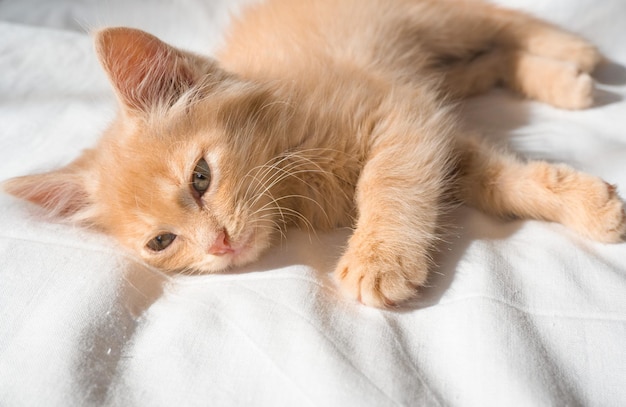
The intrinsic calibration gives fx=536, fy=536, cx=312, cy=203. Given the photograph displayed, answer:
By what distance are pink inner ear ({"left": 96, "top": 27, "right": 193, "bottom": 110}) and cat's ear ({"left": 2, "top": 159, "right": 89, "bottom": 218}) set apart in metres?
0.29

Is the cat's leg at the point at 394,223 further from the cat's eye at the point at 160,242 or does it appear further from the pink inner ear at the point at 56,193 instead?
the pink inner ear at the point at 56,193

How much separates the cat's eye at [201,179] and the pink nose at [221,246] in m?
0.11

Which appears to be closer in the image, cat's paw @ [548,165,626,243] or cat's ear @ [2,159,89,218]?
cat's paw @ [548,165,626,243]

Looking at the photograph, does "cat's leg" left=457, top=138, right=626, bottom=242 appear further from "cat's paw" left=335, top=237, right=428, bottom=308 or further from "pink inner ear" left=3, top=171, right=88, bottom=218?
"pink inner ear" left=3, top=171, right=88, bottom=218

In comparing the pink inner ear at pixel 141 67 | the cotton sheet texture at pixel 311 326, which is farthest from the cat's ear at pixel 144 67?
the cotton sheet texture at pixel 311 326

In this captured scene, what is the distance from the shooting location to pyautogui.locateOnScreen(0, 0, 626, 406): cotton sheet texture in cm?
91

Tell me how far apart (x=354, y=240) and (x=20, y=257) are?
0.74 metres

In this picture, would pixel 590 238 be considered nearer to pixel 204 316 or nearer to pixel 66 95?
pixel 204 316

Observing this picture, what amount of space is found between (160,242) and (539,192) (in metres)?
0.88

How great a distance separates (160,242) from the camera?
1236 millimetres

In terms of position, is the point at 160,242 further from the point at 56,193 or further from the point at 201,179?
the point at 56,193

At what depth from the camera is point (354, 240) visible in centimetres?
117

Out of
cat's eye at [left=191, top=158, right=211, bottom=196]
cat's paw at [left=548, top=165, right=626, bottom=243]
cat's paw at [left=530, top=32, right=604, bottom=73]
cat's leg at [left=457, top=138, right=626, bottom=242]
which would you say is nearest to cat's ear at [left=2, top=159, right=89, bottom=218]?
cat's eye at [left=191, top=158, right=211, bottom=196]

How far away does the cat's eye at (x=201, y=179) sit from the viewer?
1.18 m
